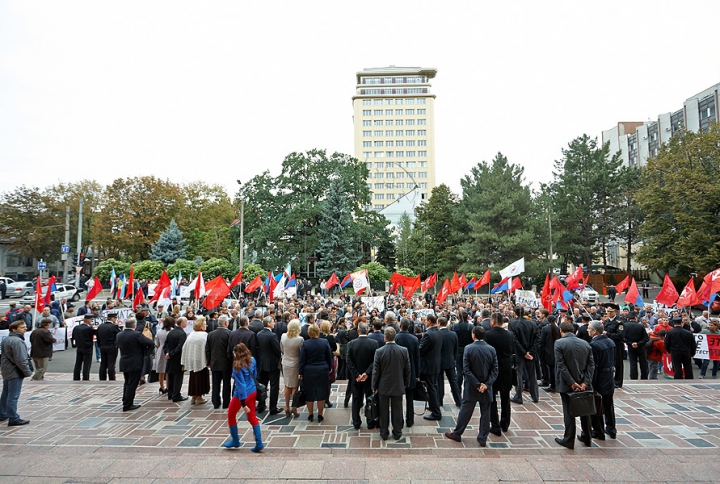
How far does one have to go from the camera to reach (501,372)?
6906mm

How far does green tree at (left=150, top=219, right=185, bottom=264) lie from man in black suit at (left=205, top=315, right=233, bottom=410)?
132 ft

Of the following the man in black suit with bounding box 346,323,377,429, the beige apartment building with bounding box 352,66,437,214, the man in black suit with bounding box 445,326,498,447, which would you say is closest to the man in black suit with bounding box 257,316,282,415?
the man in black suit with bounding box 346,323,377,429

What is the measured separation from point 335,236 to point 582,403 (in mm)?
32954

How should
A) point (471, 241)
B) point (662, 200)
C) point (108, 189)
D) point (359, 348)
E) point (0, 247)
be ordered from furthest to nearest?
point (0, 247)
point (108, 189)
point (471, 241)
point (662, 200)
point (359, 348)

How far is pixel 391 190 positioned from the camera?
331 ft

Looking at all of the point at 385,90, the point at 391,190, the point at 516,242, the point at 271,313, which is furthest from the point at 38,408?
the point at 385,90

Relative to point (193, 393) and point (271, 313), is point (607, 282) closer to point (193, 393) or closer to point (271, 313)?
point (271, 313)

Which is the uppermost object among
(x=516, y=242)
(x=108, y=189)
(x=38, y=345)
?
(x=108, y=189)

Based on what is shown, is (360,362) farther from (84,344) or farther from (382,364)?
(84,344)

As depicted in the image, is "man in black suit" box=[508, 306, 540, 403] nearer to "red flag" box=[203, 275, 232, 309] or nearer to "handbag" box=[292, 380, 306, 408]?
"handbag" box=[292, 380, 306, 408]

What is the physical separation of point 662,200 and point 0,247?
7255 cm

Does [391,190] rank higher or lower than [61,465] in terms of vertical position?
higher

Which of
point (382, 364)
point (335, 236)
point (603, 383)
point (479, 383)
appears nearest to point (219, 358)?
point (382, 364)

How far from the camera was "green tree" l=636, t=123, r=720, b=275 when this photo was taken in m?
28.4
